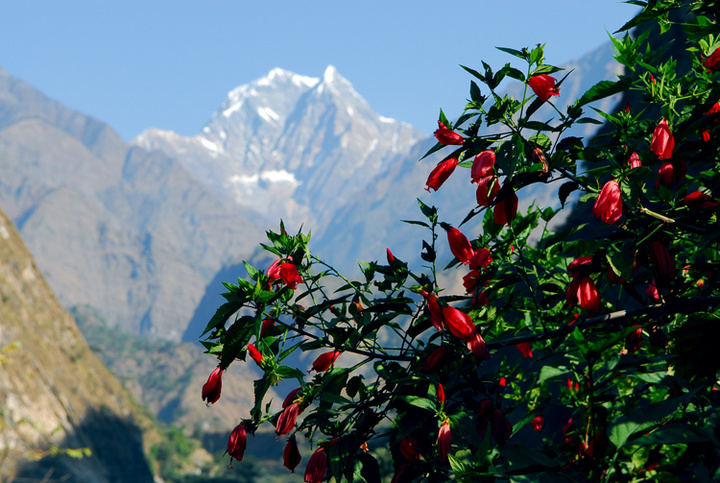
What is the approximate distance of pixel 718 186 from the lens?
2.09m

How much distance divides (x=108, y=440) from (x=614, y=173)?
59582 mm

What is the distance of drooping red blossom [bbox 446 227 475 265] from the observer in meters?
2.21

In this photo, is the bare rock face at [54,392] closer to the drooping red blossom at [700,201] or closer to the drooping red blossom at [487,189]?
the drooping red blossom at [487,189]

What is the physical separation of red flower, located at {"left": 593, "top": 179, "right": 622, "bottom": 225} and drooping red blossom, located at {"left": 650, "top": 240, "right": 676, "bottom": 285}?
179 mm

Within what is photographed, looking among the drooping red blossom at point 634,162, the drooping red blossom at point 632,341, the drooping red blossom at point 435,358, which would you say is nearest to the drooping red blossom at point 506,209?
the drooping red blossom at point 634,162

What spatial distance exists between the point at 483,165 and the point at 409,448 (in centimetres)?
103

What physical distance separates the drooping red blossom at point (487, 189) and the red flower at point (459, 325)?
14.2 inches

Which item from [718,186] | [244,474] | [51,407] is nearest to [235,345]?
[718,186]

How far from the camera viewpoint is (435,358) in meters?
2.11

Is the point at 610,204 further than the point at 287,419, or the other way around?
the point at 287,419

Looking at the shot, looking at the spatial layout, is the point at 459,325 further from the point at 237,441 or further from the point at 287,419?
the point at 237,441

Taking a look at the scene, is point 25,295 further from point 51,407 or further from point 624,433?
point 624,433

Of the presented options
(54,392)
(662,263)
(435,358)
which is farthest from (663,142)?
(54,392)

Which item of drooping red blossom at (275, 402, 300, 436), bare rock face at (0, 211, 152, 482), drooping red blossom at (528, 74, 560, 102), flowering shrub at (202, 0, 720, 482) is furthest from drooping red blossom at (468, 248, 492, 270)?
bare rock face at (0, 211, 152, 482)
